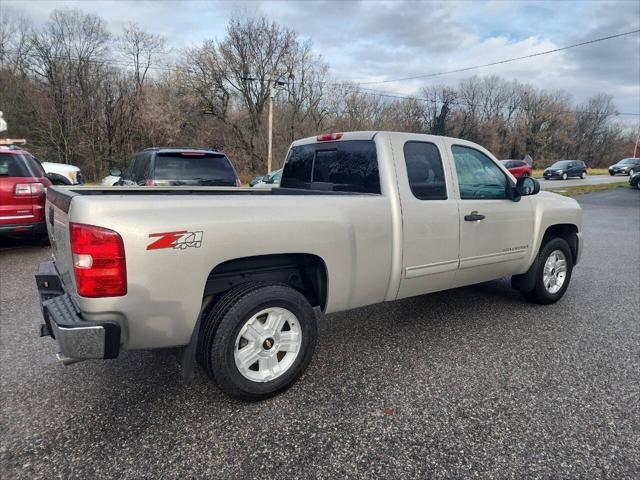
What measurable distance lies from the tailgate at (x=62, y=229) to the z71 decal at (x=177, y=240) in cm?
49

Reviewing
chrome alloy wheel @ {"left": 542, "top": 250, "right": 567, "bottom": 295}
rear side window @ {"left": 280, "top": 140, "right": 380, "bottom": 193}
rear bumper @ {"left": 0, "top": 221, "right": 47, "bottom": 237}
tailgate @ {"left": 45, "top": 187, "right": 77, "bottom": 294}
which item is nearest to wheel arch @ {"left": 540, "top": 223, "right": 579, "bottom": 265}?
chrome alloy wheel @ {"left": 542, "top": 250, "right": 567, "bottom": 295}

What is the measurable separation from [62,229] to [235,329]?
1212 millimetres

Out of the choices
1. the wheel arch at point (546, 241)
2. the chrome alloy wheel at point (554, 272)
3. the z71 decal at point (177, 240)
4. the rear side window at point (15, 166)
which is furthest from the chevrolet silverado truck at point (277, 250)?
the rear side window at point (15, 166)

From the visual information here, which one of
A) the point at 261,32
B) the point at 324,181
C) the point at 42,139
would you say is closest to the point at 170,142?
the point at 42,139

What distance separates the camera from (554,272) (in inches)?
182

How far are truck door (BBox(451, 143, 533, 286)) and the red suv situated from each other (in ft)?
20.9

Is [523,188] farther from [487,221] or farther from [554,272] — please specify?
[554,272]

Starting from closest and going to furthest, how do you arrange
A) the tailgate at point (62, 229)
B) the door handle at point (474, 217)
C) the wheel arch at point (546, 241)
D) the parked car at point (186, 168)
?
the tailgate at point (62, 229)
the door handle at point (474, 217)
the wheel arch at point (546, 241)
the parked car at point (186, 168)

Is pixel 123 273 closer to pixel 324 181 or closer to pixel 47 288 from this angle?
pixel 47 288

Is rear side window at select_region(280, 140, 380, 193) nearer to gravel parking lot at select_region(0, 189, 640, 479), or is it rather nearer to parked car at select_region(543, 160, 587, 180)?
gravel parking lot at select_region(0, 189, 640, 479)

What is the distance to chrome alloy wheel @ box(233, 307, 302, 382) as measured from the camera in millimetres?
2590

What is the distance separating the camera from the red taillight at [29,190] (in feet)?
20.5

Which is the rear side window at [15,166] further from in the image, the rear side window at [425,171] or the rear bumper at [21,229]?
the rear side window at [425,171]

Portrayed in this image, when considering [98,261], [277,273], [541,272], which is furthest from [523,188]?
[98,261]
